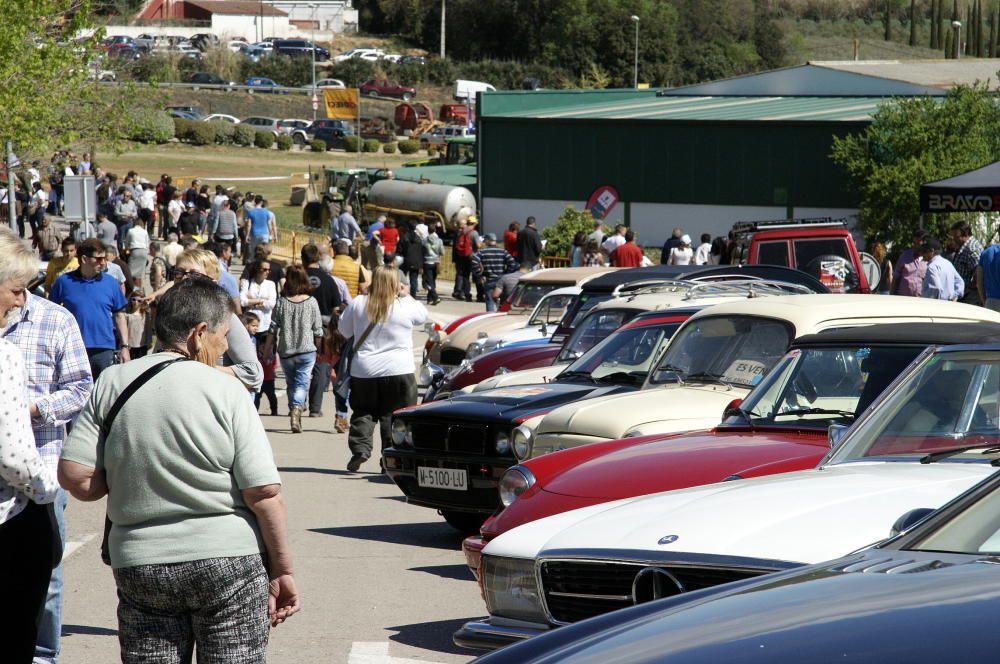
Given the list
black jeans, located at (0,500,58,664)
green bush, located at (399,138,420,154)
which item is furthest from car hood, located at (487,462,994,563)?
green bush, located at (399,138,420,154)

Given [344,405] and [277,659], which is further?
[344,405]

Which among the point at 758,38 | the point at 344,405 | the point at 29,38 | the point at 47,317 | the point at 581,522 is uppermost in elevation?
the point at 758,38

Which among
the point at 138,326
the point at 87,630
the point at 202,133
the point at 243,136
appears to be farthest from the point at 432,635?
the point at 243,136

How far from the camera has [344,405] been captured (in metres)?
A: 15.2

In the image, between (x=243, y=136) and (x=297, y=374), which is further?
(x=243, y=136)

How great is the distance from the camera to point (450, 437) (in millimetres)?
9688

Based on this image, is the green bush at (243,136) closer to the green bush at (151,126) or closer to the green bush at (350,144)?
the green bush at (151,126)

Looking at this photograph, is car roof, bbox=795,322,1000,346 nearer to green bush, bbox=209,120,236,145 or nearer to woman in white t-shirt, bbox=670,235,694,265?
woman in white t-shirt, bbox=670,235,694,265

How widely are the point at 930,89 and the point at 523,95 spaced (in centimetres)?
1480

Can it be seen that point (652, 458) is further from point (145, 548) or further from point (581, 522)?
point (145, 548)

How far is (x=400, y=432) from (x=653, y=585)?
17.1ft

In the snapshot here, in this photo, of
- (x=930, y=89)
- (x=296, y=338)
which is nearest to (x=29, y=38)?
(x=296, y=338)

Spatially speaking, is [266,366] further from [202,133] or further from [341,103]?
[202,133]

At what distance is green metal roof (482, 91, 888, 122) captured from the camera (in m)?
45.1
